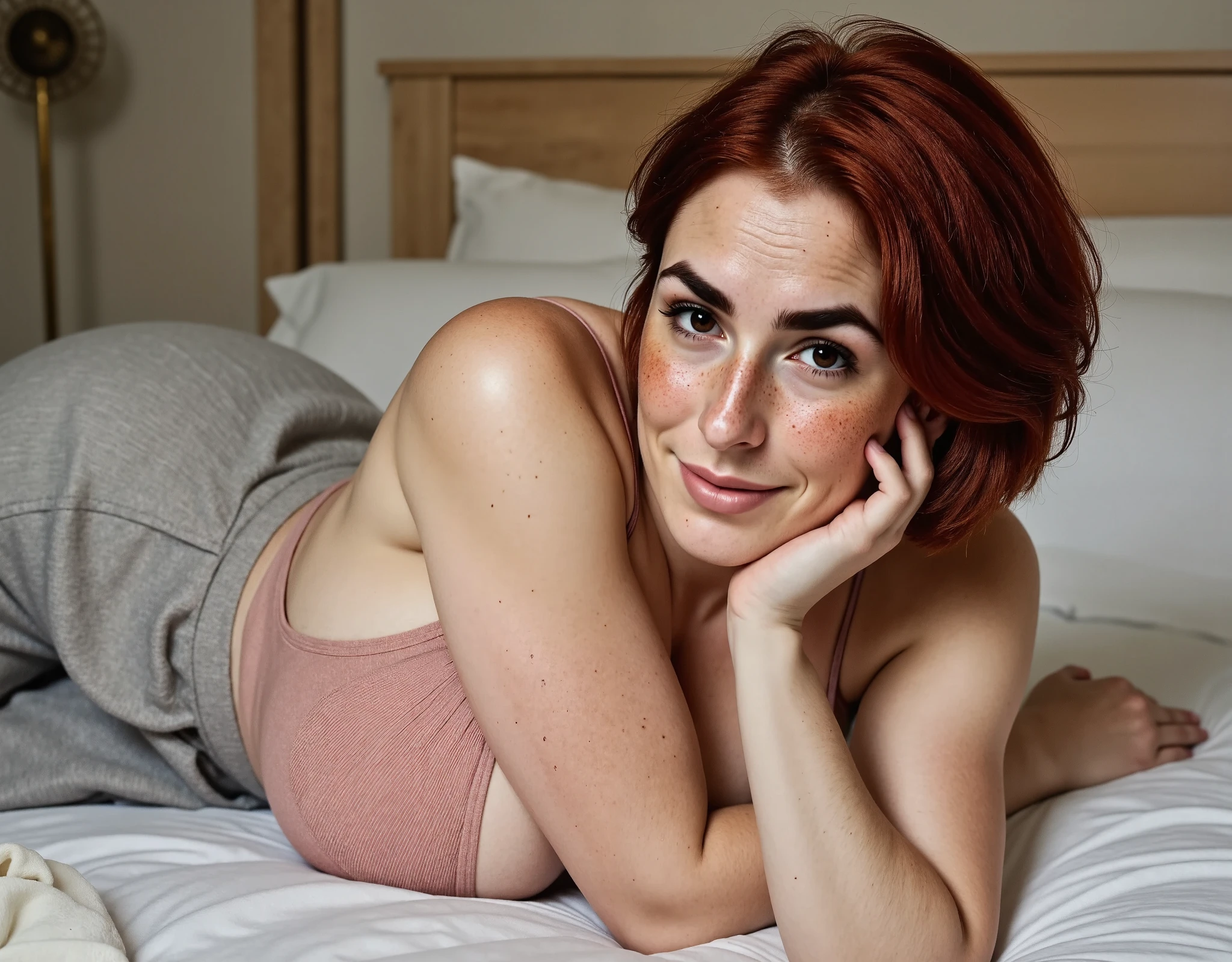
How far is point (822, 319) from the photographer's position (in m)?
0.94

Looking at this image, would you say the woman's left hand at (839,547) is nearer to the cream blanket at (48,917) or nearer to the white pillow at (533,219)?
the cream blanket at (48,917)

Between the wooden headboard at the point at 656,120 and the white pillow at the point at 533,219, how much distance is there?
171 millimetres

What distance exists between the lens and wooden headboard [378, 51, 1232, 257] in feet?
8.33

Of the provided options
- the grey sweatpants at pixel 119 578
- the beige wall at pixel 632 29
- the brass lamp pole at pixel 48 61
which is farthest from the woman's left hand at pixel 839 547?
the brass lamp pole at pixel 48 61

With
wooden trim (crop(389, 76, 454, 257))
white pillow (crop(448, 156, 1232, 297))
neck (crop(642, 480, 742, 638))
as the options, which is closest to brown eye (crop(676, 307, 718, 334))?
neck (crop(642, 480, 742, 638))

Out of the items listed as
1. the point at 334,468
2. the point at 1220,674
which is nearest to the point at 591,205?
the point at 334,468

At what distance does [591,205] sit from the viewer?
8.57 feet

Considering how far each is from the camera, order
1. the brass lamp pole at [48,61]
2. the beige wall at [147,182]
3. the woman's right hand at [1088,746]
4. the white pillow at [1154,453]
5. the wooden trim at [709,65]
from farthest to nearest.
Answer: the beige wall at [147,182] < the brass lamp pole at [48,61] < the wooden trim at [709,65] < the white pillow at [1154,453] < the woman's right hand at [1088,746]

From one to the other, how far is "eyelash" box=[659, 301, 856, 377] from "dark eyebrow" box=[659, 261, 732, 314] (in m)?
0.02

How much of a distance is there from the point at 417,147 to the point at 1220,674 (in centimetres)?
226

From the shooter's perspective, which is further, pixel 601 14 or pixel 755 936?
pixel 601 14

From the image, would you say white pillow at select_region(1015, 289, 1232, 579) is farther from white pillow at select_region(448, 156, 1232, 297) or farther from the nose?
the nose

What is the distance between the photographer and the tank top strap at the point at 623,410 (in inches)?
43.3

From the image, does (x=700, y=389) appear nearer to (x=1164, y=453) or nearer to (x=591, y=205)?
(x=1164, y=453)
